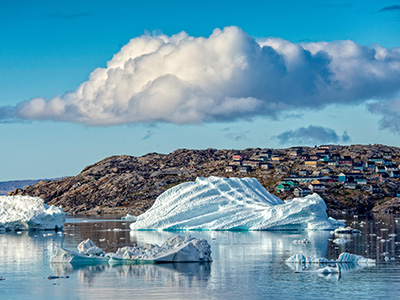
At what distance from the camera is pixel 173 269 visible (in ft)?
98.8

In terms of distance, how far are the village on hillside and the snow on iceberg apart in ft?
227

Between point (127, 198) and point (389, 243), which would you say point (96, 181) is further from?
point (389, 243)

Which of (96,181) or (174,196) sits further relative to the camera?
(96,181)

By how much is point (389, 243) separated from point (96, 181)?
124872mm

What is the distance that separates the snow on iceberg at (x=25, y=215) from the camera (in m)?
65.6

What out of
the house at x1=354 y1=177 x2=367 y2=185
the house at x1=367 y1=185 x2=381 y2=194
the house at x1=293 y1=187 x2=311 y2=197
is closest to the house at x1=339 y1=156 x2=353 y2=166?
the house at x1=354 y1=177 x2=367 y2=185

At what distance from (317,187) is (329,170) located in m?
23.3

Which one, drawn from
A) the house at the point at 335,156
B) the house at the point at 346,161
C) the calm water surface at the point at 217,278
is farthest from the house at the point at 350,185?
the calm water surface at the point at 217,278

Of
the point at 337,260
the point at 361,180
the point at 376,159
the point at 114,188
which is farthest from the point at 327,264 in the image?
the point at 376,159

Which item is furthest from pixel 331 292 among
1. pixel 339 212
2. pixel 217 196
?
pixel 339 212

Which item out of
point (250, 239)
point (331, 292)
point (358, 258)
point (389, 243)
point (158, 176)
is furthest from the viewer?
point (158, 176)

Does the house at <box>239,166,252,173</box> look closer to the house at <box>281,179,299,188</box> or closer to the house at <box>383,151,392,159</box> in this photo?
the house at <box>281,179,299,188</box>

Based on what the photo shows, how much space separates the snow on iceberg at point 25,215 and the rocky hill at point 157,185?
56.5 m

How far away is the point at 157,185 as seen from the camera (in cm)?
15000
